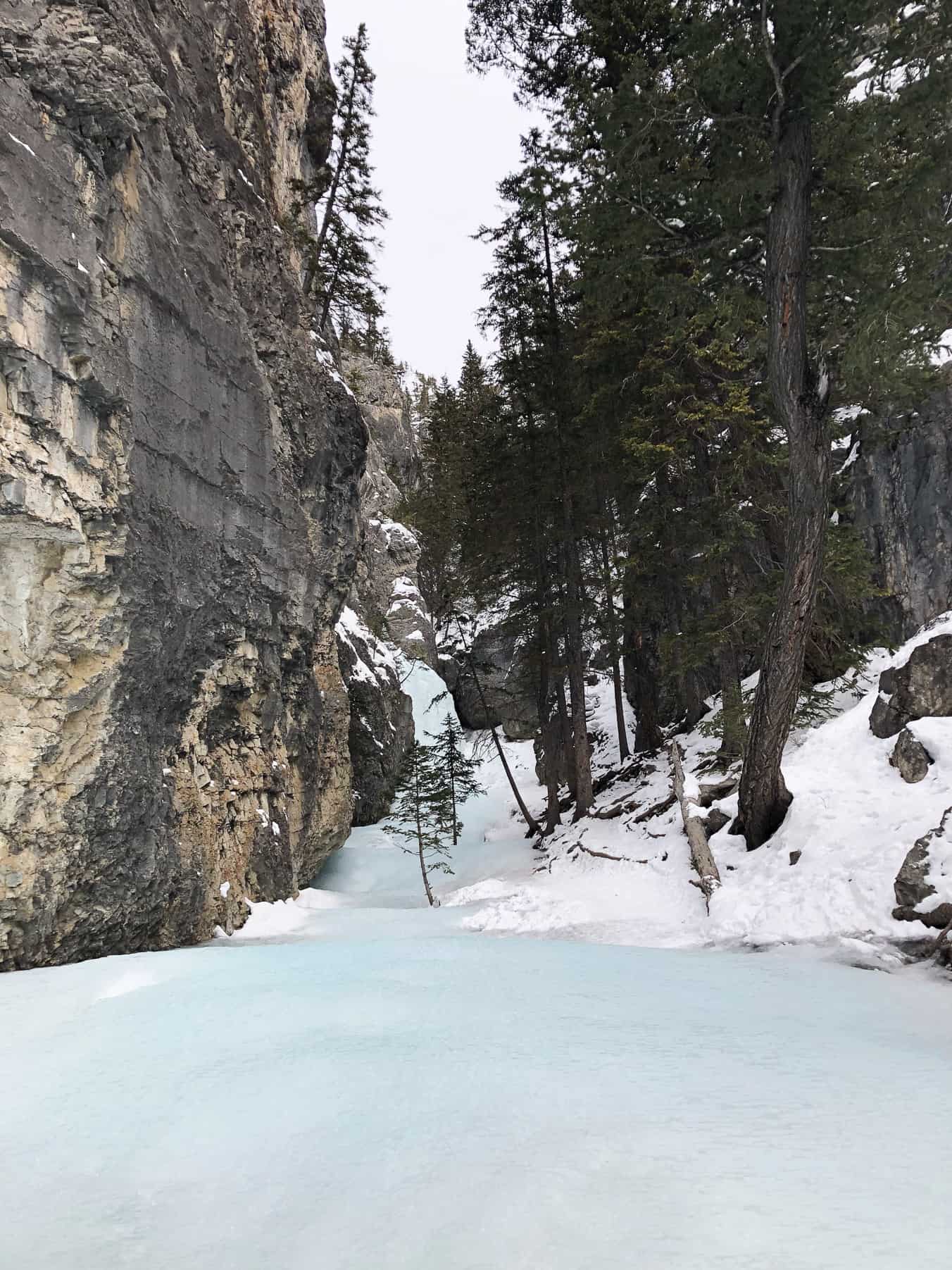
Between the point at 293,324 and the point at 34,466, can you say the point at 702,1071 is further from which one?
the point at 293,324

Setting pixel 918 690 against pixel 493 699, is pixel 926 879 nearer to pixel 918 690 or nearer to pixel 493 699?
pixel 918 690

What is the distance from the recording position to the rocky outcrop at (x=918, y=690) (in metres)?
7.44

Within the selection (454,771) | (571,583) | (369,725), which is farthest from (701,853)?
(369,725)

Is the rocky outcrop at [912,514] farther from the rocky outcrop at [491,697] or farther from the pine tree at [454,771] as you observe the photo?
the rocky outcrop at [491,697]

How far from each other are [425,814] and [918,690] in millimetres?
13004

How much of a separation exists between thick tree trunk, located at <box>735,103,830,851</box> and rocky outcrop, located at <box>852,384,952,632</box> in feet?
18.0

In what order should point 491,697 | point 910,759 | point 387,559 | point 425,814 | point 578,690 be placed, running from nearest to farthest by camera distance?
point 910,759 < point 578,690 < point 425,814 < point 491,697 < point 387,559

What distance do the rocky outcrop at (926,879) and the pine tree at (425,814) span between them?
10.9m

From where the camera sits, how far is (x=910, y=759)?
7004 mm

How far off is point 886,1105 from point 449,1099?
1.92 metres

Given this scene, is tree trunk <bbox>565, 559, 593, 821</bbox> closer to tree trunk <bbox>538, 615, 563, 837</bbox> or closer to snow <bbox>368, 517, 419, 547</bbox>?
tree trunk <bbox>538, 615, 563, 837</bbox>

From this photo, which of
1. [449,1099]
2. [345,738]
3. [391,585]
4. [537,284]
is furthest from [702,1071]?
[391,585]

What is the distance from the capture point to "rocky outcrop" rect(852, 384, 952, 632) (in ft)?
40.2

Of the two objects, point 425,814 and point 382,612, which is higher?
point 382,612
